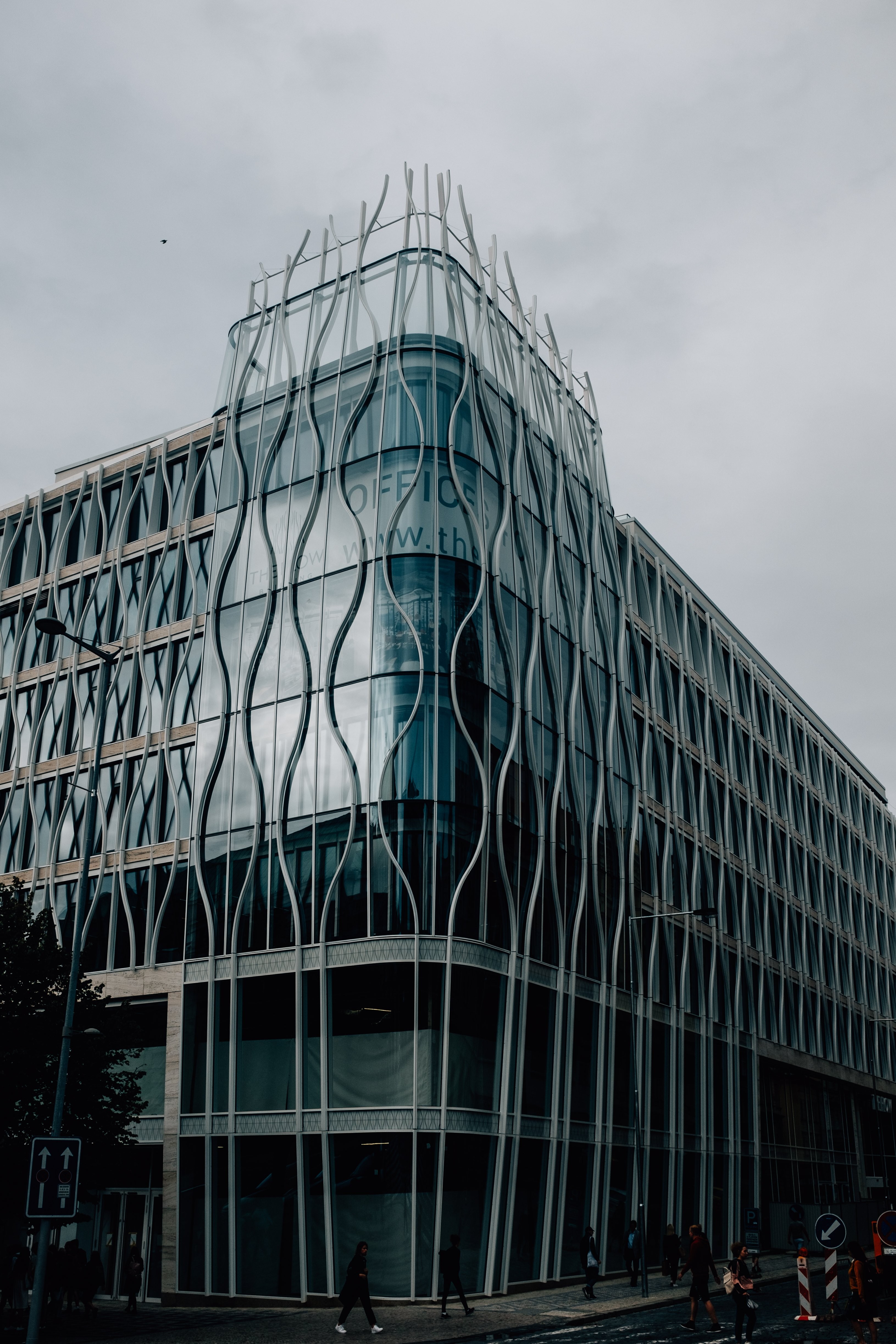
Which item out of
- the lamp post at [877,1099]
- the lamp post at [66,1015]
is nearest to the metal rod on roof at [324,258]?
the lamp post at [66,1015]

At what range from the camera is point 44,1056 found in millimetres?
25141

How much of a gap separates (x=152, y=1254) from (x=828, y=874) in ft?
156

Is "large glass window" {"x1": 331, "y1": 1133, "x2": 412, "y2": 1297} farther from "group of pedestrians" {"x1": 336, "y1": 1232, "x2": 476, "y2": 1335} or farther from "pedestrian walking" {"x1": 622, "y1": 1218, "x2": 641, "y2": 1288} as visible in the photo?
"pedestrian walking" {"x1": 622, "y1": 1218, "x2": 641, "y2": 1288}

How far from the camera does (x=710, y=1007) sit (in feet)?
151

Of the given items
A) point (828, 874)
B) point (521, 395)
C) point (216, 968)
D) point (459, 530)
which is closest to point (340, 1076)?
point (216, 968)

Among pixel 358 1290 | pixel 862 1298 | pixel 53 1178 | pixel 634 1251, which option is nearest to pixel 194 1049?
pixel 358 1290

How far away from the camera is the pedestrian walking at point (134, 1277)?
27.7 m

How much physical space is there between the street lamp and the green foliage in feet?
42.0

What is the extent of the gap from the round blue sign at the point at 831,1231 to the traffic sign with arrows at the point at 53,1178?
12.4 metres

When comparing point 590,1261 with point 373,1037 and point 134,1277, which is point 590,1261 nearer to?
point 373,1037

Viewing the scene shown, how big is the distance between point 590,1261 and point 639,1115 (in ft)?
12.6

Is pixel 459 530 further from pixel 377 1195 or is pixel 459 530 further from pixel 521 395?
pixel 377 1195

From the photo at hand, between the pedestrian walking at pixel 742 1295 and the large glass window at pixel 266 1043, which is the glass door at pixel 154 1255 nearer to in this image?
the large glass window at pixel 266 1043

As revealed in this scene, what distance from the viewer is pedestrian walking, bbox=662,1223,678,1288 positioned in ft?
103
